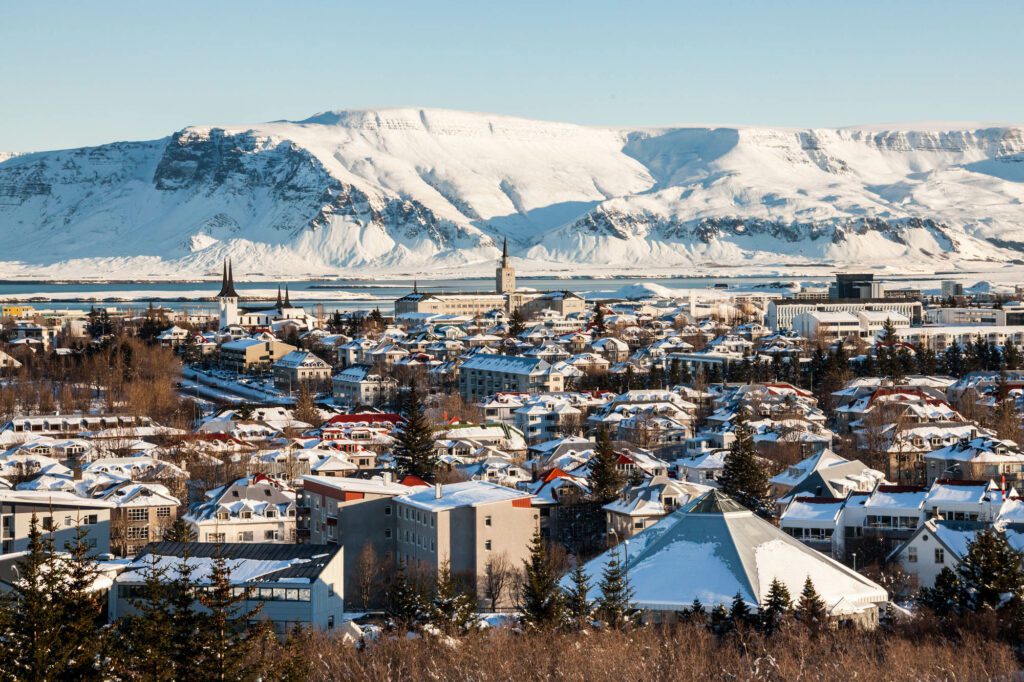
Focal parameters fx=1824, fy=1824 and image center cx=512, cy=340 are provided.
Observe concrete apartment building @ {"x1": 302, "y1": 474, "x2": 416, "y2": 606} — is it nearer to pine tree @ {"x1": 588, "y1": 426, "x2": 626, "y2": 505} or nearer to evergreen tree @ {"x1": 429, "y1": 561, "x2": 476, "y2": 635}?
pine tree @ {"x1": 588, "y1": 426, "x2": 626, "y2": 505}

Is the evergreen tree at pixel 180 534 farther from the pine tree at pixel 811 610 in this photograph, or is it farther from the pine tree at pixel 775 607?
the pine tree at pixel 811 610

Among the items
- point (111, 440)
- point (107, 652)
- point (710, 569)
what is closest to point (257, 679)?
point (107, 652)

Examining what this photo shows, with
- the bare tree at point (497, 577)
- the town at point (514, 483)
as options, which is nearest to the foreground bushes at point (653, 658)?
the town at point (514, 483)

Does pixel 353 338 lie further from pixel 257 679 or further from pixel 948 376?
pixel 257 679

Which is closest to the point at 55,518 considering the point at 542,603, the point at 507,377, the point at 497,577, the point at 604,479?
the point at 497,577

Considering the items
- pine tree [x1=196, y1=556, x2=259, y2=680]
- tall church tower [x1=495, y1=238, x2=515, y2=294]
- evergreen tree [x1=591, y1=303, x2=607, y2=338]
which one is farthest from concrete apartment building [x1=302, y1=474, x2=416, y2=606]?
tall church tower [x1=495, y1=238, x2=515, y2=294]

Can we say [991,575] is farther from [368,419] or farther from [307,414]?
[307,414]
